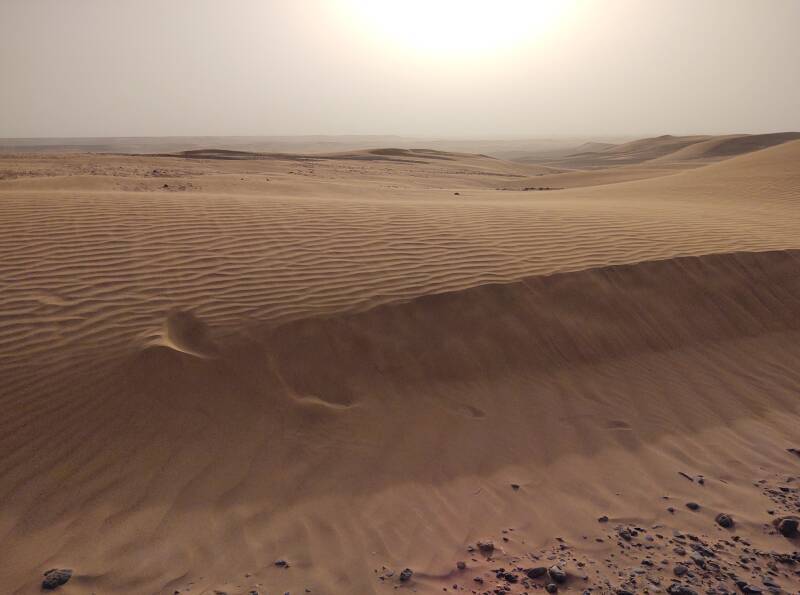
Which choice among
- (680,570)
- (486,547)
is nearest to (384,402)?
(486,547)

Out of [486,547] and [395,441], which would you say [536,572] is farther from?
[395,441]

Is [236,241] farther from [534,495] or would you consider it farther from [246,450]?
[534,495]

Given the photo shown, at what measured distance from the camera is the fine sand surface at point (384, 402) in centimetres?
305

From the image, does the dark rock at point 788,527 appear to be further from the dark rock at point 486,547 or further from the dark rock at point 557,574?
the dark rock at point 486,547

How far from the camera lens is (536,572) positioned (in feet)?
9.52

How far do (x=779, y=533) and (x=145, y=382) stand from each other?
428 centimetres

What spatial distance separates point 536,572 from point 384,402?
1.80 meters

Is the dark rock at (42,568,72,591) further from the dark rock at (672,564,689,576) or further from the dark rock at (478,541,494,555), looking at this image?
the dark rock at (672,564,689,576)

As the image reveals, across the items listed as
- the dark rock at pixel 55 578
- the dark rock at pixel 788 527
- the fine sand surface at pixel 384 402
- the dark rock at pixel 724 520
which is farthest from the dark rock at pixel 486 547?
the dark rock at pixel 55 578

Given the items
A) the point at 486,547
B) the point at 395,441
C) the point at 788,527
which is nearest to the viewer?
the point at 486,547

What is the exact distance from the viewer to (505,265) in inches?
245

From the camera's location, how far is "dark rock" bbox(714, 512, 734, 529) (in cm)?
327

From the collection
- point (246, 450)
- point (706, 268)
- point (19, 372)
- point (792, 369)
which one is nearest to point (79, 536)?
point (246, 450)

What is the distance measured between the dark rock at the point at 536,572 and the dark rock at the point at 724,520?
1.18 meters
